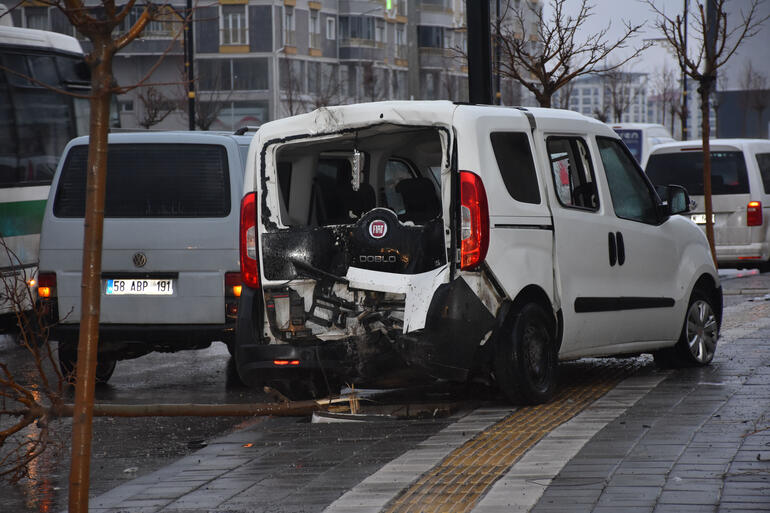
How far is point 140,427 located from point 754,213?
13815 millimetres

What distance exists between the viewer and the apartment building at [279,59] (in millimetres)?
74562

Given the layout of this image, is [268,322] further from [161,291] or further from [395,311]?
[161,291]

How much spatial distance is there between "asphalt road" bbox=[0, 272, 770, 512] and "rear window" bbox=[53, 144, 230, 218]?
1342 millimetres

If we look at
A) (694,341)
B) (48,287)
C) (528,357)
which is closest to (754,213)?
(694,341)

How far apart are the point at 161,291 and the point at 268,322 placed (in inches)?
76.7

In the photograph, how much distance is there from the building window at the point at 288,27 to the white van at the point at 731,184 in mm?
58755

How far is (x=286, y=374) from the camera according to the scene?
8227 mm

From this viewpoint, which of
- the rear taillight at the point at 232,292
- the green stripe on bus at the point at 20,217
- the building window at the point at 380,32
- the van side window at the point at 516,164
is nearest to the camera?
the van side window at the point at 516,164

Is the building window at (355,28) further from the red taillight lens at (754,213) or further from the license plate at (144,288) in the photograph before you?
the license plate at (144,288)

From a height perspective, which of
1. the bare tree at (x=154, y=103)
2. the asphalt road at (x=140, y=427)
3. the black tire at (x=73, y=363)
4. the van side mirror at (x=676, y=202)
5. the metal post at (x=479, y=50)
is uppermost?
the bare tree at (x=154, y=103)

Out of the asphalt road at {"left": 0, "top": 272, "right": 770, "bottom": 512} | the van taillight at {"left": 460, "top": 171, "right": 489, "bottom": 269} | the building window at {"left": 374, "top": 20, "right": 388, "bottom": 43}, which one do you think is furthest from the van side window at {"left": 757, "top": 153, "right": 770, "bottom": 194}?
the building window at {"left": 374, "top": 20, "right": 388, "bottom": 43}

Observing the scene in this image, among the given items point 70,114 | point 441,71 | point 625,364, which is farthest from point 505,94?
point 625,364

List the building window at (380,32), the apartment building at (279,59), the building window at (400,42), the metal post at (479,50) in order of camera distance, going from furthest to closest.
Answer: the building window at (400,42)
the building window at (380,32)
the apartment building at (279,59)
the metal post at (479,50)

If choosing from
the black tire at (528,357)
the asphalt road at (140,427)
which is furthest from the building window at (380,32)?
the black tire at (528,357)
